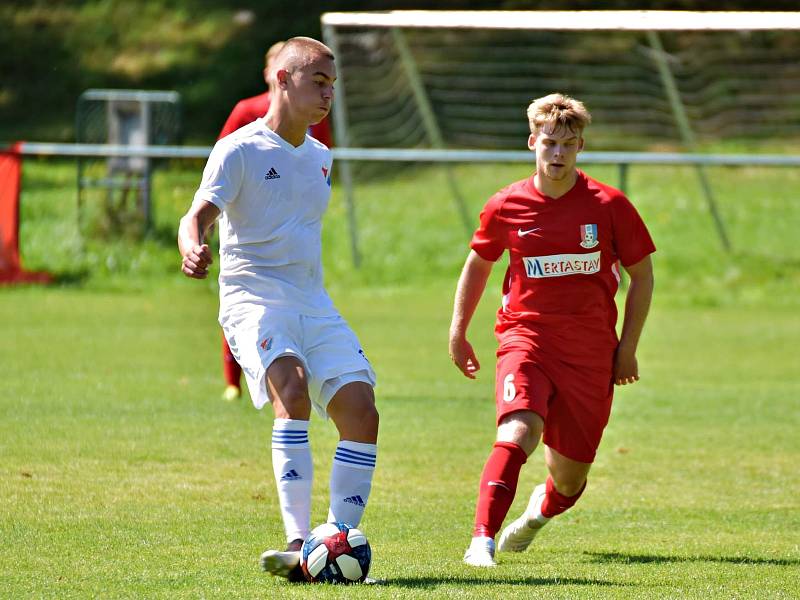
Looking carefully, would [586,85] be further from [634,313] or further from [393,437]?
[634,313]

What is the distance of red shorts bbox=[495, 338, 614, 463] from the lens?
584cm

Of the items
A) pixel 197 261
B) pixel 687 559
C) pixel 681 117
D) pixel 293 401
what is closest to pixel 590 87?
pixel 681 117

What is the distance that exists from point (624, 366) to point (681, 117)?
15116mm

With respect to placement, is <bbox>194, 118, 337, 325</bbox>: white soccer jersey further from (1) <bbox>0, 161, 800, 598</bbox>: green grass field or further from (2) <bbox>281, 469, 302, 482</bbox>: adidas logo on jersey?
(1) <bbox>0, 161, 800, 598</bbox>: green grass field

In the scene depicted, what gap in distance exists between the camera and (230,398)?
1009 centimetres

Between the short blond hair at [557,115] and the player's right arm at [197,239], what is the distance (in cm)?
139

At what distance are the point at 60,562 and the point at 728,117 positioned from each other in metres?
17.4

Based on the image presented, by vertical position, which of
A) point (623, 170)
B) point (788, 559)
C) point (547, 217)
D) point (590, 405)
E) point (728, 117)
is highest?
point (728, 117)

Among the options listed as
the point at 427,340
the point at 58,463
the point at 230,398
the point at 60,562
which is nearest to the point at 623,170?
the point at 427,340

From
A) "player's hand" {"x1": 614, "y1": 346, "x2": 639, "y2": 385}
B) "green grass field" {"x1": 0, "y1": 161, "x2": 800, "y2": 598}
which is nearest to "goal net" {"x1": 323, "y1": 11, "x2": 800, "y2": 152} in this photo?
"green grass field" {"x1": 0, "y1": 161, "x2": 800, "y2": 598}

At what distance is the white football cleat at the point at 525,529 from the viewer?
6.17 metres

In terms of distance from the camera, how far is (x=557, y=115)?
19.2ft

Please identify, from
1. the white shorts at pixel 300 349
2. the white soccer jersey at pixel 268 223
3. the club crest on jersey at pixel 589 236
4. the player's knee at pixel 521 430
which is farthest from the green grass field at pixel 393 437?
the club crest on jersey at pixel 589 236

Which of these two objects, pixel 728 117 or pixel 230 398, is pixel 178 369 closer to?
pixel 230 398
